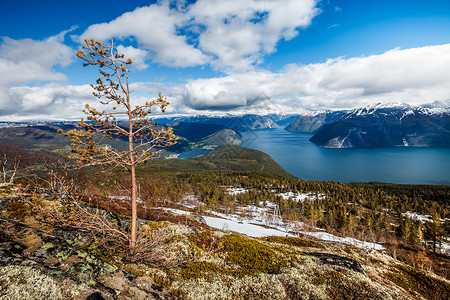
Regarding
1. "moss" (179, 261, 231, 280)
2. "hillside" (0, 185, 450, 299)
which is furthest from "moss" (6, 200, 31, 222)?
"moss" (179, 261, 231, 280)

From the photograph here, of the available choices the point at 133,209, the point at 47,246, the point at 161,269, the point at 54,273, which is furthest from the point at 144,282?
the point at 47,246

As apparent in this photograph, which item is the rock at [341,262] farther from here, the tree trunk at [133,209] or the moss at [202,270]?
the tree trunk at [133,209]

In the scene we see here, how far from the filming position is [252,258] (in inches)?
439

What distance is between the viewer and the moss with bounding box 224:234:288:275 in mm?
10117

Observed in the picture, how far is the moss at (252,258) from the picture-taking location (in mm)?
10117

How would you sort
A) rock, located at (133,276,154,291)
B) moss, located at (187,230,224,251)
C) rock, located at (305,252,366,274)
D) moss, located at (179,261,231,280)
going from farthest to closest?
moss, located at (187,230,224,251) → rock, located at (305,252,366,274) → moss, located at (179,261,231,280) → rock, located at (133,276,154,291)

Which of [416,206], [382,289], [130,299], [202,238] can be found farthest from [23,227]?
[416,206]

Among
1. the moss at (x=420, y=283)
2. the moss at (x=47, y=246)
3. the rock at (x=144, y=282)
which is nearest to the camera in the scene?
the moss at (x=47, y=246)

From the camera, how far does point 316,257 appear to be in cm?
1198

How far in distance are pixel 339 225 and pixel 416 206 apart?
82823mm

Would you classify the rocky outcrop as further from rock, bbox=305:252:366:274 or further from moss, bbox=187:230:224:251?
rock, bbox=305:252:366:274

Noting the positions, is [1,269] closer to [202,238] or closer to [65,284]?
[65,284]

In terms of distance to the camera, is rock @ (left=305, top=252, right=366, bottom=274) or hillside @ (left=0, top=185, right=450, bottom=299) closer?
hillside @ (left=0, top=185, right=450, bottom=299)

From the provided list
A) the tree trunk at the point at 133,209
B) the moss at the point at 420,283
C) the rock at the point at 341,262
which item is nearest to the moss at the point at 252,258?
the rock at the point at 341,262
